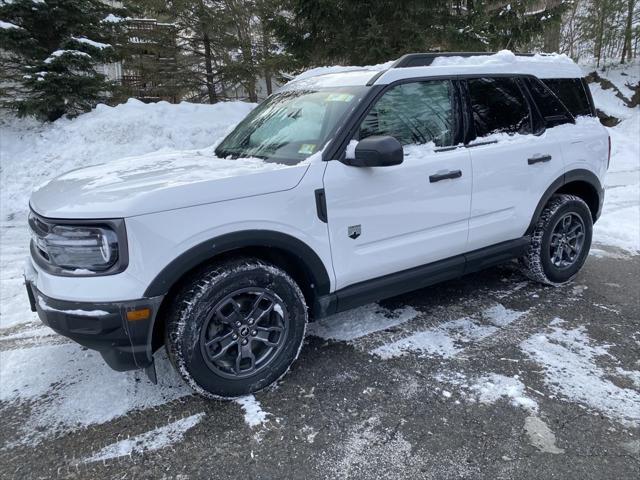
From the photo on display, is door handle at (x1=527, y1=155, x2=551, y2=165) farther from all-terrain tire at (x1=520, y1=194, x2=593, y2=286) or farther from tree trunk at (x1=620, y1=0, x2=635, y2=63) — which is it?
tree trunk at (x1=620, y1=0, x2=635, y2=63)

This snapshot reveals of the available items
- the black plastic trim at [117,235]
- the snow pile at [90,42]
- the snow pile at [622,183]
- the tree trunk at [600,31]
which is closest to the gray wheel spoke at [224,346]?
the black plastic trim at [117,235]

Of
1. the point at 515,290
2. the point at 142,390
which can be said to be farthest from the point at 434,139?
the point at 142,390

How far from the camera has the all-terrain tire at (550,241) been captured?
4.11 meters

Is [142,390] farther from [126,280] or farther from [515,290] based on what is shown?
[515,290]

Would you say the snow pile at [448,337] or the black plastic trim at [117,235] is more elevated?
the black plastic trim at [117,235]

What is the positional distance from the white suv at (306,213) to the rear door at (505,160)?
0.05 ft

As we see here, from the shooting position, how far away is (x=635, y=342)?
3402 mm

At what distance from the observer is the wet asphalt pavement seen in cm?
230

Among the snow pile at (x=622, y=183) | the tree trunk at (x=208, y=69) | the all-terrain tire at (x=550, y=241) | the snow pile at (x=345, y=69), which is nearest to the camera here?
the snow pile at (x=345, y=69)

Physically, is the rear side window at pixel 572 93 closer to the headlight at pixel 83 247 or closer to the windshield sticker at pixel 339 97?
the windshield sticker at pixel 339 97

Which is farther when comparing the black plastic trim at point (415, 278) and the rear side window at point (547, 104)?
the rear side window at point (547, 104)

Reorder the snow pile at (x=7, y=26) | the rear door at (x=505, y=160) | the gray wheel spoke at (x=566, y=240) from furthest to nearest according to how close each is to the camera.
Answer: the snow pile at (x=7, y=26) < the gray wheel spoke at (x=566, y=240) < the rear door at (x=505, y=160)

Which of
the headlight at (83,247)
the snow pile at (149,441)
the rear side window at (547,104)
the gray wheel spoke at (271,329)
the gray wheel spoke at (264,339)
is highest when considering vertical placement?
the rear side window at (547,104)

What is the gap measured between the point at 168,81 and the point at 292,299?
1289 centimetres
